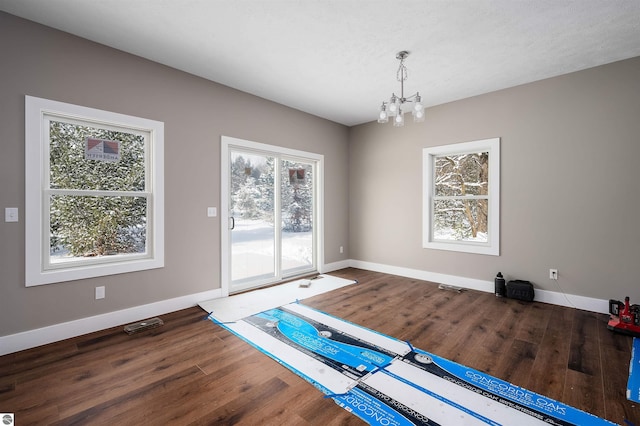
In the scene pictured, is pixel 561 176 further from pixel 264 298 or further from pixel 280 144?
pixel 264 298

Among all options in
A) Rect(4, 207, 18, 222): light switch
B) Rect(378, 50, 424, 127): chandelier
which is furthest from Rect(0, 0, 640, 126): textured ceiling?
Rect(4, 207, 18, 222): light switch

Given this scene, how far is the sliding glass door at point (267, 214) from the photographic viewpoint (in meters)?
4.26

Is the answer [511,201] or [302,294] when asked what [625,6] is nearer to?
[511,201]

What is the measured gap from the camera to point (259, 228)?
182 inches

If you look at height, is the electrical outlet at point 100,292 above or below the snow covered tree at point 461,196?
below

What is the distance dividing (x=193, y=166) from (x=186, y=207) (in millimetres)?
533

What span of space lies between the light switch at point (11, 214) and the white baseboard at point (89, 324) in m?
1.02

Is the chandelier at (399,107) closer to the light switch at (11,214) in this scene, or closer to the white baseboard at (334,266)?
the white baseboard at (334,266)

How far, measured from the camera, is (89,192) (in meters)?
3.01

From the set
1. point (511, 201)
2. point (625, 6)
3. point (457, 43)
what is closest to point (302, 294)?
point (511, 201)

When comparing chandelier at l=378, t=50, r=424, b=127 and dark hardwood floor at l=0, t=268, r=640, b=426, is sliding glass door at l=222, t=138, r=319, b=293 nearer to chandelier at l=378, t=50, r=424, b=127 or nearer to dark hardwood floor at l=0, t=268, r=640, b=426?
dark hardwood floor at l=0, t=268, r=640, b=426

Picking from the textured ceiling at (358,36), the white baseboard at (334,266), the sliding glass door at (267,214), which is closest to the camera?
the textured ceiling at (358,36)

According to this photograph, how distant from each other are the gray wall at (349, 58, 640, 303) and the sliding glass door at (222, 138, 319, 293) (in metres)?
1.92

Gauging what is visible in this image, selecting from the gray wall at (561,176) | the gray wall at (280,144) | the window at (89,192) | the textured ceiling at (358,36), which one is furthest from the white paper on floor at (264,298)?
the textured ceiling at (358,36)
